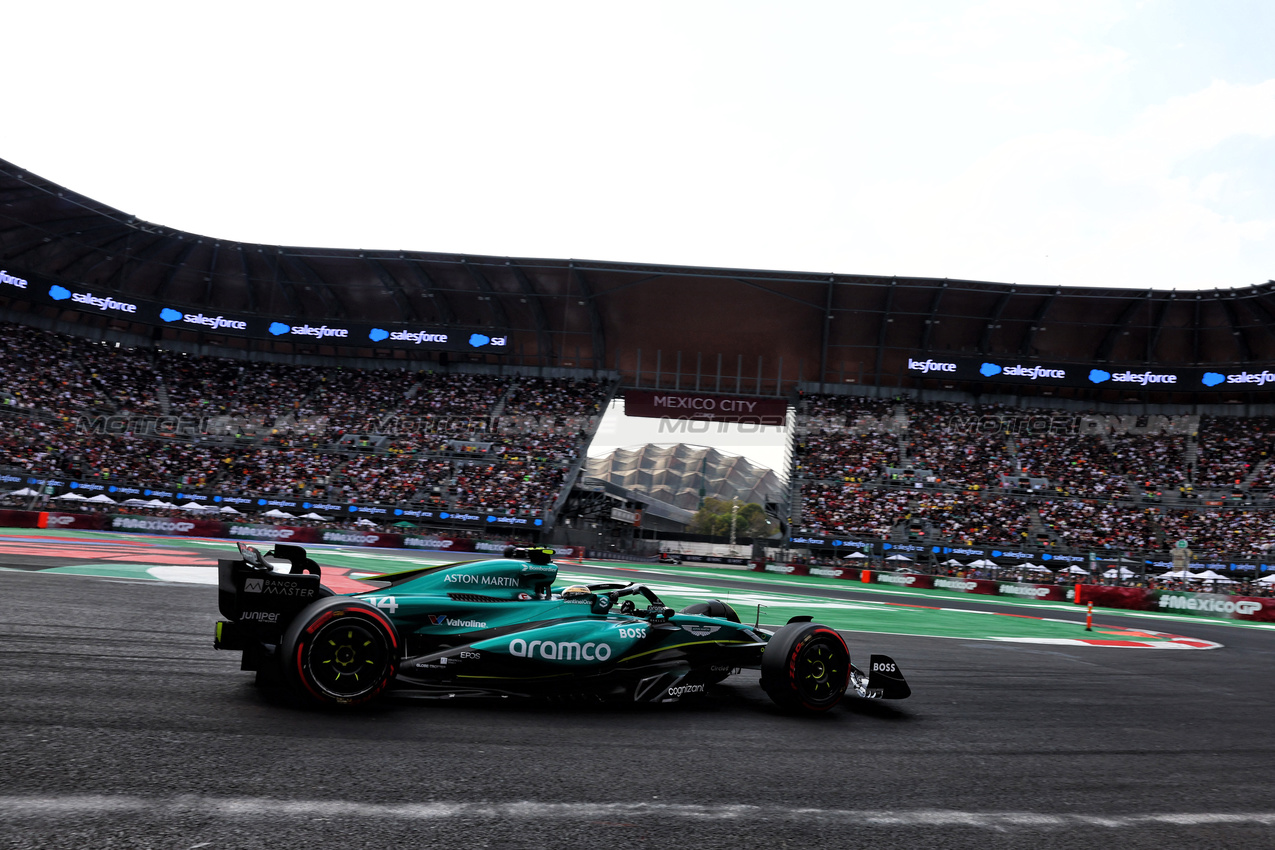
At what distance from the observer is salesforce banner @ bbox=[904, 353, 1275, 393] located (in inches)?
1759

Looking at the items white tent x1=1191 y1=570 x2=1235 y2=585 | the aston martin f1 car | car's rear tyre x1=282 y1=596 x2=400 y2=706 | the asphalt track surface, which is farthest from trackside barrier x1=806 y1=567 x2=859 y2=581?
car's rear tyre x1=282 y1=596 x2=400 y2=706

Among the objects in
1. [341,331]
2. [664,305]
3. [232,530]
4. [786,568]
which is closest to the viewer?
[232,530]

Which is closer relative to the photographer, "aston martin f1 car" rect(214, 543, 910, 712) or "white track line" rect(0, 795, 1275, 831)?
"white track line" rect(0, 795, 1275, 831)

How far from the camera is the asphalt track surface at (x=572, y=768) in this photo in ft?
10.7

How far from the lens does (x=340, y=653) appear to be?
5.20 m

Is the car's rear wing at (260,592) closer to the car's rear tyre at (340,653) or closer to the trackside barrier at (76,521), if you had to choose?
the car's rear tyre at (340,653)

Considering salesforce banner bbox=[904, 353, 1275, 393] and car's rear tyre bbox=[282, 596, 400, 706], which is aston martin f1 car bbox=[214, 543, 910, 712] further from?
salesforce banner bbox=[904, 353, 1275, 393]

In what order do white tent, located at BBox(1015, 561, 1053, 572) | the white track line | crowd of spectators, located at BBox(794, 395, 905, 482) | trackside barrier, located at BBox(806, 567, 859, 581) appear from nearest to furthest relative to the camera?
the white track line < white tent, located at BBox(1015, 561, 1053, 572) < trackside barrier, located at BBox(806, 567, 859, 581) < crowd of spectators, located at BBox(794, 395, 905, 482)

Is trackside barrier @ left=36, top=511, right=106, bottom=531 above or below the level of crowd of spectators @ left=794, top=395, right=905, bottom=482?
below

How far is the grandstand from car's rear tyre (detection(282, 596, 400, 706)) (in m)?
35.3

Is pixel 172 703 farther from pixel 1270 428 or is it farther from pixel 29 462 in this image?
pixel 1270 428

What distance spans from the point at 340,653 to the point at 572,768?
1801mm

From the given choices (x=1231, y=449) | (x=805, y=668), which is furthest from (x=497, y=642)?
(x=1231, y=449)

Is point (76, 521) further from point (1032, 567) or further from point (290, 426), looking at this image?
point (1032, 567)
